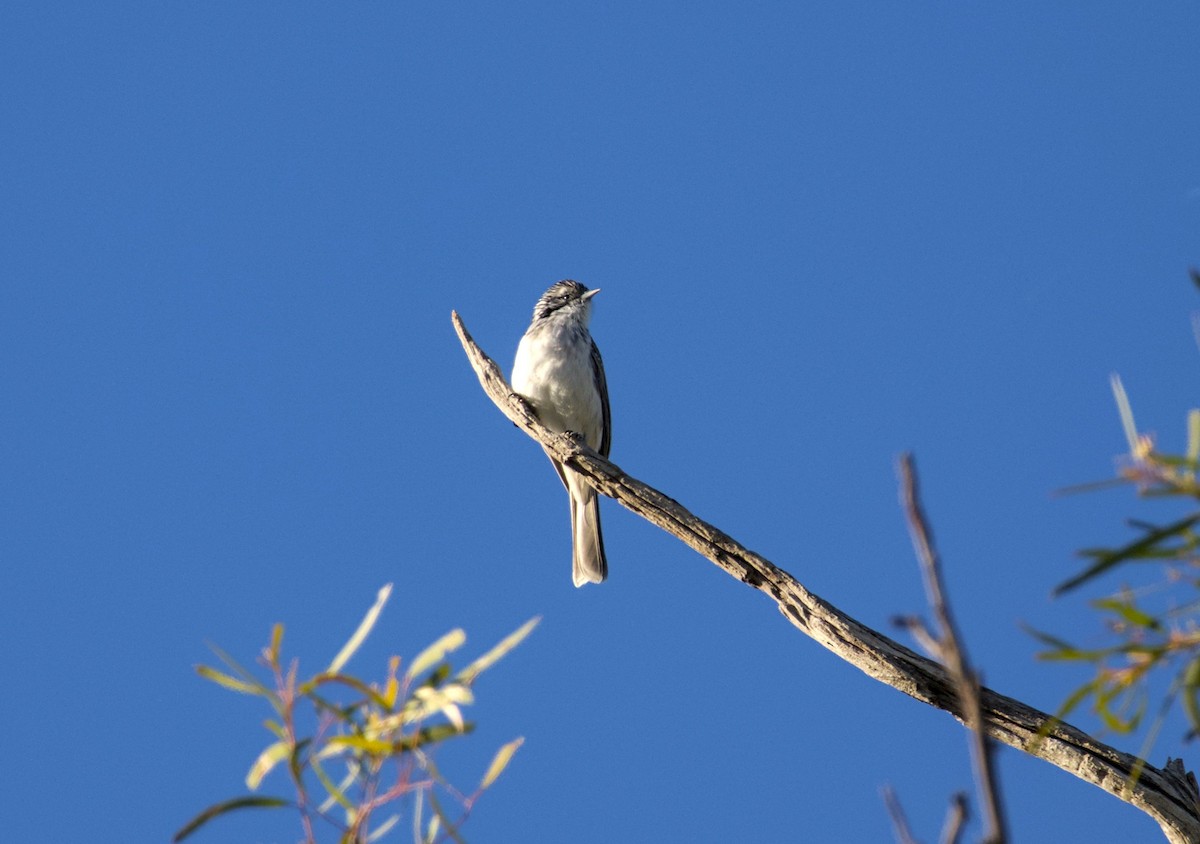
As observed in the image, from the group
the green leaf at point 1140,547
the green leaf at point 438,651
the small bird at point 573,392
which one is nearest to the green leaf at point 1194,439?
the green leaf at point 1140,547

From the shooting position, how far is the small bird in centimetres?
870

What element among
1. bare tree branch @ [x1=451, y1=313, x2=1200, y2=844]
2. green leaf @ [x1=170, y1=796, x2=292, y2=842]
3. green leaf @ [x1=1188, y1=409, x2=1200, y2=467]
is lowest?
green leaf @ [x1=170, y1=796, x2=292, y2=842]

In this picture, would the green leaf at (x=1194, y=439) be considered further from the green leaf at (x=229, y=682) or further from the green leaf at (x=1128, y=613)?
the green leaf at (x=229, y=682)

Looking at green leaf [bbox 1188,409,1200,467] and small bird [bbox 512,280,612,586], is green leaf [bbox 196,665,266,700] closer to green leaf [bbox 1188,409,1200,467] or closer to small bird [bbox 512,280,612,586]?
green leaf [bbox 1188,409,1200,467]

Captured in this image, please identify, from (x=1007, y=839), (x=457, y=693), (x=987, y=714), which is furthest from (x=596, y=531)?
(x=1007, y=839)

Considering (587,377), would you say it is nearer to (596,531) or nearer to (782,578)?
(596,531)

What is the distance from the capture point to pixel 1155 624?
1763 mm

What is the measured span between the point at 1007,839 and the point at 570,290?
865 centimetres

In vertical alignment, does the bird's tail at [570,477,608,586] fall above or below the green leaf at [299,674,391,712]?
above

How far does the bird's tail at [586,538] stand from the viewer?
342 inches

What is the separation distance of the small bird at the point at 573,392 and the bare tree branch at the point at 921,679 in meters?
3.28

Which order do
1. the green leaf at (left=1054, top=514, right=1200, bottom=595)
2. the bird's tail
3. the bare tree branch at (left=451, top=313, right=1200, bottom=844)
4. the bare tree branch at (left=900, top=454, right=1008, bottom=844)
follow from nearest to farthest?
the bare tree branch at (left=900, top=454, right=1008, bottom=844)
the green leaf at (left=1054, top=514, right=1200, bottom=595)
the bare tree branch at (left=451, top=313, right=1200, bottom=844)
the bird's tail

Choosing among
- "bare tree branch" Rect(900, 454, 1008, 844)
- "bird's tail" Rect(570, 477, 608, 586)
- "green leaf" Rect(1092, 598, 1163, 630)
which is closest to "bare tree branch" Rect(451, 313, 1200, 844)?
"green leaf" Rect(1092, 598, 1163, 630)

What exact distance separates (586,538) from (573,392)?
0.94 m
